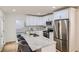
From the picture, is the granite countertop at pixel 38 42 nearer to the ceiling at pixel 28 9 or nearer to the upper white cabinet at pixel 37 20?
the upper white cabinet at pixel 37 20

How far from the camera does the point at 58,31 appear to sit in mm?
1640

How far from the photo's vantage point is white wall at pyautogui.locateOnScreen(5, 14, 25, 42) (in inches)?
60.3

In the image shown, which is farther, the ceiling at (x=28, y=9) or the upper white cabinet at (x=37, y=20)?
the upper white cabinet at (x=37, y=20)

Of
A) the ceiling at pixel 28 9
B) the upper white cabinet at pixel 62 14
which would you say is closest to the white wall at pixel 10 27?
the ceiling at pixel 28 9

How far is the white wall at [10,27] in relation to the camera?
1.53m

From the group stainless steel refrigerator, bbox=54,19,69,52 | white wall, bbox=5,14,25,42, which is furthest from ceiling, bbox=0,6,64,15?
stainless steel refrigerator, bbox=54,19,69,52

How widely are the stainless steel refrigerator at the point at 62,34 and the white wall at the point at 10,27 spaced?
640 mm

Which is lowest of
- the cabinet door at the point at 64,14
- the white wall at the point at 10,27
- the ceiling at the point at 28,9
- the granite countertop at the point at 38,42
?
the granite countertop at the point at 38,42

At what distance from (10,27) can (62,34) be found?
907 mm

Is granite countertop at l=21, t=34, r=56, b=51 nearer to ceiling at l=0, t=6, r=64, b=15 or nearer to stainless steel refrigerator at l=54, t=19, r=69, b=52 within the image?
stainless steel refrigerator at l=54, t=19, r=69, b=52

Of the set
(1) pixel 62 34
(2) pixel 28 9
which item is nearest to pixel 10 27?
(2) pixel 28 9
